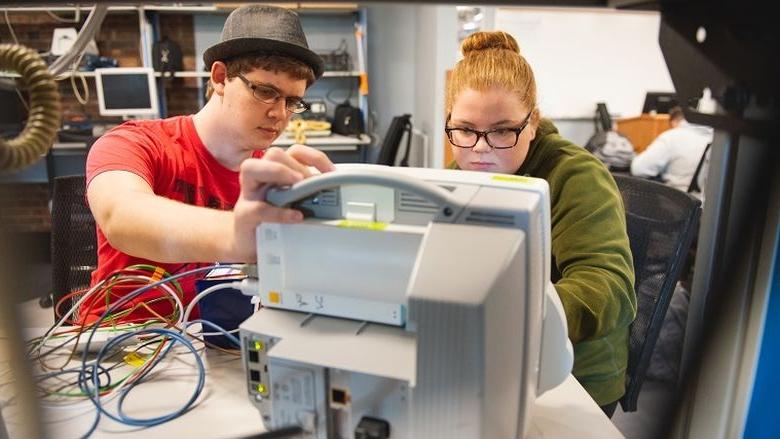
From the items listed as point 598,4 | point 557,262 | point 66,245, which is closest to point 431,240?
point 598,4

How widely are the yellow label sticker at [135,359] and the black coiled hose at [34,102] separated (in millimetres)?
512

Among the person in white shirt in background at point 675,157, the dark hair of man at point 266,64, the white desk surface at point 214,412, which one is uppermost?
the dark hair of man at point 266,64

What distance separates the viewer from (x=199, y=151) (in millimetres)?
1337

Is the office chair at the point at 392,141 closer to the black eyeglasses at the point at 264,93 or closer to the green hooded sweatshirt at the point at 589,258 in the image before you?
the black eyeglasses at the point at 264,93

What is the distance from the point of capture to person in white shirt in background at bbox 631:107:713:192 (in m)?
3.19

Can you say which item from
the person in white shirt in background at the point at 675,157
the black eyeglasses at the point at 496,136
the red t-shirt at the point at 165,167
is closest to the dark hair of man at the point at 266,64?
the red t-shirt at the point at 165,167

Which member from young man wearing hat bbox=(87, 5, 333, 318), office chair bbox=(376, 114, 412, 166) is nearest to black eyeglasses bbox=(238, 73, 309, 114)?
young man wearing hat bbox=(87, 5, 333, 318)

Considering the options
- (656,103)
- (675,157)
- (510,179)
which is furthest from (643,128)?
(510,179)

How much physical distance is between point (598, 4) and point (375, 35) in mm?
4033

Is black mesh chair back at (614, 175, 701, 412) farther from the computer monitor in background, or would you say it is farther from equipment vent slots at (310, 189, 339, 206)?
the computer monitor in background

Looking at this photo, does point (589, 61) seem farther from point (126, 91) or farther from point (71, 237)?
point (71, 237)

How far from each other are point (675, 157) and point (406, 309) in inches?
129

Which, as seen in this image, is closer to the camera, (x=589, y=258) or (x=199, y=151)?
(x=589, y=258)

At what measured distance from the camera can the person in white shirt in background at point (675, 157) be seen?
3.19 meters
